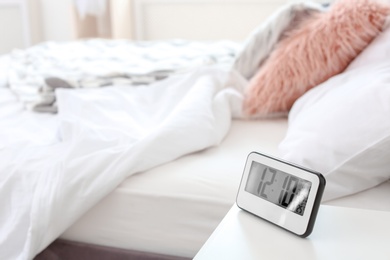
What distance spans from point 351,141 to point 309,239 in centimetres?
25

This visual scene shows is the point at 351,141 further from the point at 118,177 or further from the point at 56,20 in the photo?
the point at 56,20

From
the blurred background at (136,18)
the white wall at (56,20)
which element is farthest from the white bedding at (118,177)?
the white wall at (56,20)

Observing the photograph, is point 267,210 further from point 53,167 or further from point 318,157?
point 53,167

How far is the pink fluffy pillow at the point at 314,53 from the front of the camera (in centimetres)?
107

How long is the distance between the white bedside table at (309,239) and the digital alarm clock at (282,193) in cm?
1

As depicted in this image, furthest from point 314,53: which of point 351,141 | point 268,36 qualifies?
point 351,141

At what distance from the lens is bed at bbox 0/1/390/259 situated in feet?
2.45

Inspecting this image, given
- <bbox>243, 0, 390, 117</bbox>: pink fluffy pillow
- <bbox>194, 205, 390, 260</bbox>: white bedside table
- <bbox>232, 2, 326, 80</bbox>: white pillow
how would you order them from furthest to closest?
1. <bbox>232, 2, 326, 80</bbox>: white pillow
2. <bbox>243, 0, 390, 117</bbox>: pink fluffy pillow
3. <bbox>194, 205, 390, 260</bbox>: white bedside table

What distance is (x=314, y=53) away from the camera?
111 centimetres

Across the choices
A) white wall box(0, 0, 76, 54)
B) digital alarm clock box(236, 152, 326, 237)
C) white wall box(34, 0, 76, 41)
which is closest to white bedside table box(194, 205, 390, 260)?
digital alarm clock box(236, 152, 326, 237)

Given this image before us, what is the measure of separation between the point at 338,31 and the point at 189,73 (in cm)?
48

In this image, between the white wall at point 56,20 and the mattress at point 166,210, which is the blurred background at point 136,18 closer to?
the white wall at point 56,20

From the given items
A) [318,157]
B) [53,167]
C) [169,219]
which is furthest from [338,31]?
[53,167]

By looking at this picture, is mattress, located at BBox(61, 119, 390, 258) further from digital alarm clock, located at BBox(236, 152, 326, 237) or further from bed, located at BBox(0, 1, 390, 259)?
digital alarm clock, located at BBox(236, 152, 326, 237)
